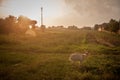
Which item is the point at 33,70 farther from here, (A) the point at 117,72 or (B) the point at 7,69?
(A) the point at 117,72

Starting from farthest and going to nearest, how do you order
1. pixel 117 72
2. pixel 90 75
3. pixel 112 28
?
pixel 112 28
pixel 117 72
pixel 90 75

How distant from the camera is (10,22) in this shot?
60.2 metres

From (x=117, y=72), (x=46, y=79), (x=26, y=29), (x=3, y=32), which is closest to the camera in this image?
(x=46, y=79)

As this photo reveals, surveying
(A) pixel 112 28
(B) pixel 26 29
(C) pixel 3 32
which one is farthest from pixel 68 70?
(A) pixel 112 28

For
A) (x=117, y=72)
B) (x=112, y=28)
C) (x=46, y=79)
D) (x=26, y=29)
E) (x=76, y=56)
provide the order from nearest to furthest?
(x=46, y=79), (x=117, y=72), (x=76, y=56), (x=26, y=29), (x=112, y=28)

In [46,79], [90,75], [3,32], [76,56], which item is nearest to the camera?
[46,79]

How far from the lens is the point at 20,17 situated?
68125 millimetres

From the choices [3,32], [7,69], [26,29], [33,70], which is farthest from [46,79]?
[26,29]

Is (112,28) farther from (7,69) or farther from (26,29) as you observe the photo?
(7,69)

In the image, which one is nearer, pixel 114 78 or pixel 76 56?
pixel 114 78

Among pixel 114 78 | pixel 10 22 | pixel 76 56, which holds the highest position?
pixel 10 22

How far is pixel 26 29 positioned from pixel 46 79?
56.7m

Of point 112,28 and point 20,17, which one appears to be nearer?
point 20,17

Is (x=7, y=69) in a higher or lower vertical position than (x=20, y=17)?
lower
